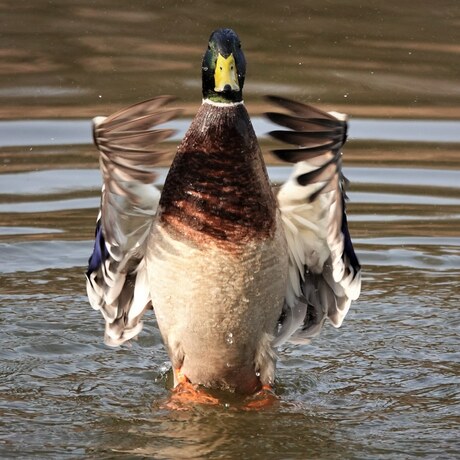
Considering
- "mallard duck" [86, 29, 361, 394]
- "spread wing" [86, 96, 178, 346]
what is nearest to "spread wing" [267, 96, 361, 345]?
"mallard duck" [86, 29, 361, 394]

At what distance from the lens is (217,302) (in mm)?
5844

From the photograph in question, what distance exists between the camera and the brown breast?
18.7 ft

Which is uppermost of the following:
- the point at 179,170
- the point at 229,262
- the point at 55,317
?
the point at 179,170

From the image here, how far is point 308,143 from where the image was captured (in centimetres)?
551

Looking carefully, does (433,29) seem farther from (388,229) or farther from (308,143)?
(308,143)

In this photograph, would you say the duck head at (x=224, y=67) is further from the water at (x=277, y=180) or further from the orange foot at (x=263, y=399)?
the orange foot at (x=263, y=399)

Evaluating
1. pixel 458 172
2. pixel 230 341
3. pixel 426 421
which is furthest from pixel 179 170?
pixel 458 172

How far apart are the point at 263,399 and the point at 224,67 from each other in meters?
1.54

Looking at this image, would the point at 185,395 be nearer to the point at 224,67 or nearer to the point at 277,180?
the point at 224,67

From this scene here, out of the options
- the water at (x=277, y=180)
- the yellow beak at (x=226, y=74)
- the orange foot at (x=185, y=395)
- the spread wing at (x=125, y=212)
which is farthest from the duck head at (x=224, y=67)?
the orange foot at (x=185, y=395)

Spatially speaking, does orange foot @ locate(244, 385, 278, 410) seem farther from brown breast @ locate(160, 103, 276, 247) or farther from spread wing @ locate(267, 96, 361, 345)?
brown breast @ locate(160, 103, 276, 247)

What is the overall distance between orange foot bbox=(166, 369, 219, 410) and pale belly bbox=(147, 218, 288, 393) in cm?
4

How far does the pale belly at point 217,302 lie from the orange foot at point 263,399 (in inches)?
3.5

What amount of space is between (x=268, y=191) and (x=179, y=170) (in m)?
0.40
